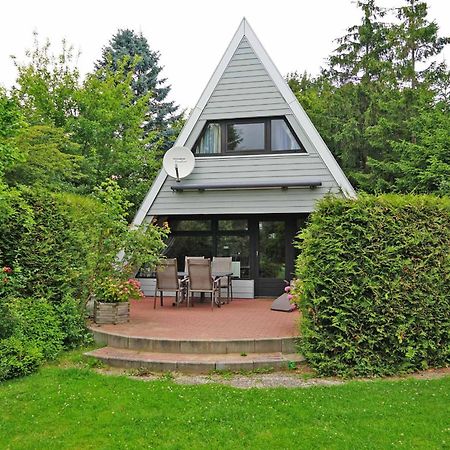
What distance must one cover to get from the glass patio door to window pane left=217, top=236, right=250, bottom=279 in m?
0.30

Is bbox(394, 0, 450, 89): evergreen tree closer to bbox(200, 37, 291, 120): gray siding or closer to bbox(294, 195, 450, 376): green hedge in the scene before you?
bbox(200, 37, 291, 120): gray siding

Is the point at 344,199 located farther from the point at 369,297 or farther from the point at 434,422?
the point at 434,422

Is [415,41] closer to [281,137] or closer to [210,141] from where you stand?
[281,137]

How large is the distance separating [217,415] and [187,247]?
8270mm

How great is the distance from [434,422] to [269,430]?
157 cm

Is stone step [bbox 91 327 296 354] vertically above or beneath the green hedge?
beneath

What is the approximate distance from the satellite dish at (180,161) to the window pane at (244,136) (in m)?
1.13

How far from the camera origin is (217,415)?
4188mm

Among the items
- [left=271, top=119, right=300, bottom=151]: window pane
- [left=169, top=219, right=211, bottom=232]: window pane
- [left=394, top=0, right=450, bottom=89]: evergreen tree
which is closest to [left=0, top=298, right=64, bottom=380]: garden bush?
[left=169, top=219, right=211, bottom=232]: window pane

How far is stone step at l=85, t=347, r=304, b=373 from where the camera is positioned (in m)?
5.71

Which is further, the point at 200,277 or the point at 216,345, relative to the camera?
the point at 200,277

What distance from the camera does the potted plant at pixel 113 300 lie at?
7.83 metres

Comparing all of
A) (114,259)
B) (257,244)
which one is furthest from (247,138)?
(114,259)

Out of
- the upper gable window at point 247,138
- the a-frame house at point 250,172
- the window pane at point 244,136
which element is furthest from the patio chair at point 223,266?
the window pane at point 244,136
